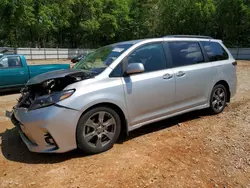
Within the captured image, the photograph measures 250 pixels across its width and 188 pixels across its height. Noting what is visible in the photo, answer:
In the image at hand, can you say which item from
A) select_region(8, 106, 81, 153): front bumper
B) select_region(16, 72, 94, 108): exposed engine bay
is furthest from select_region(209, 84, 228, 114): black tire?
select_region(8, 106, 81, 153): front bumper

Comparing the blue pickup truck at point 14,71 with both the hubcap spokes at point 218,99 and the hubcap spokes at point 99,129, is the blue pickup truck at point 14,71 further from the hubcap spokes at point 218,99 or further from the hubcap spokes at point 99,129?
the hubcap spokes at point 218,99

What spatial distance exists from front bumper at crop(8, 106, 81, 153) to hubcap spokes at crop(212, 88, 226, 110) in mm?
3191

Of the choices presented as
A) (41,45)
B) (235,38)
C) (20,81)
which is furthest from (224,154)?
(41,45)

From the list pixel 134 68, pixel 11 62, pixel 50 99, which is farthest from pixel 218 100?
pixel 11 62

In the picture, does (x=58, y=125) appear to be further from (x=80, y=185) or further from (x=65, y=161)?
(x=80, y=185)

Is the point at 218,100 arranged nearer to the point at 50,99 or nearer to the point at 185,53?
the point at 185,53

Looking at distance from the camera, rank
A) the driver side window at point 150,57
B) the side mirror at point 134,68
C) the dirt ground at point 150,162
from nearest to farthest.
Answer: the dirt ground at point 150,162, the side mirror at point 134,68, the driver side window at point 150,57

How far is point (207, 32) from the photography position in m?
36.5

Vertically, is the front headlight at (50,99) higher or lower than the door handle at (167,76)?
lower

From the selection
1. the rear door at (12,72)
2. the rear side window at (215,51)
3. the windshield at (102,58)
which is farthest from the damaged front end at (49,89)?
the rear door at (12,72)

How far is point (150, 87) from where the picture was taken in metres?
3.97

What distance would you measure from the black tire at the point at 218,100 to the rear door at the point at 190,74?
8.5 inches

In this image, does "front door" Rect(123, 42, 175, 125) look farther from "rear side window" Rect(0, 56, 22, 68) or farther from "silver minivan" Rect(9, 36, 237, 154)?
"rear side window" Rect(0, 56, 22, 68)

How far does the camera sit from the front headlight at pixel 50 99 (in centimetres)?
322
